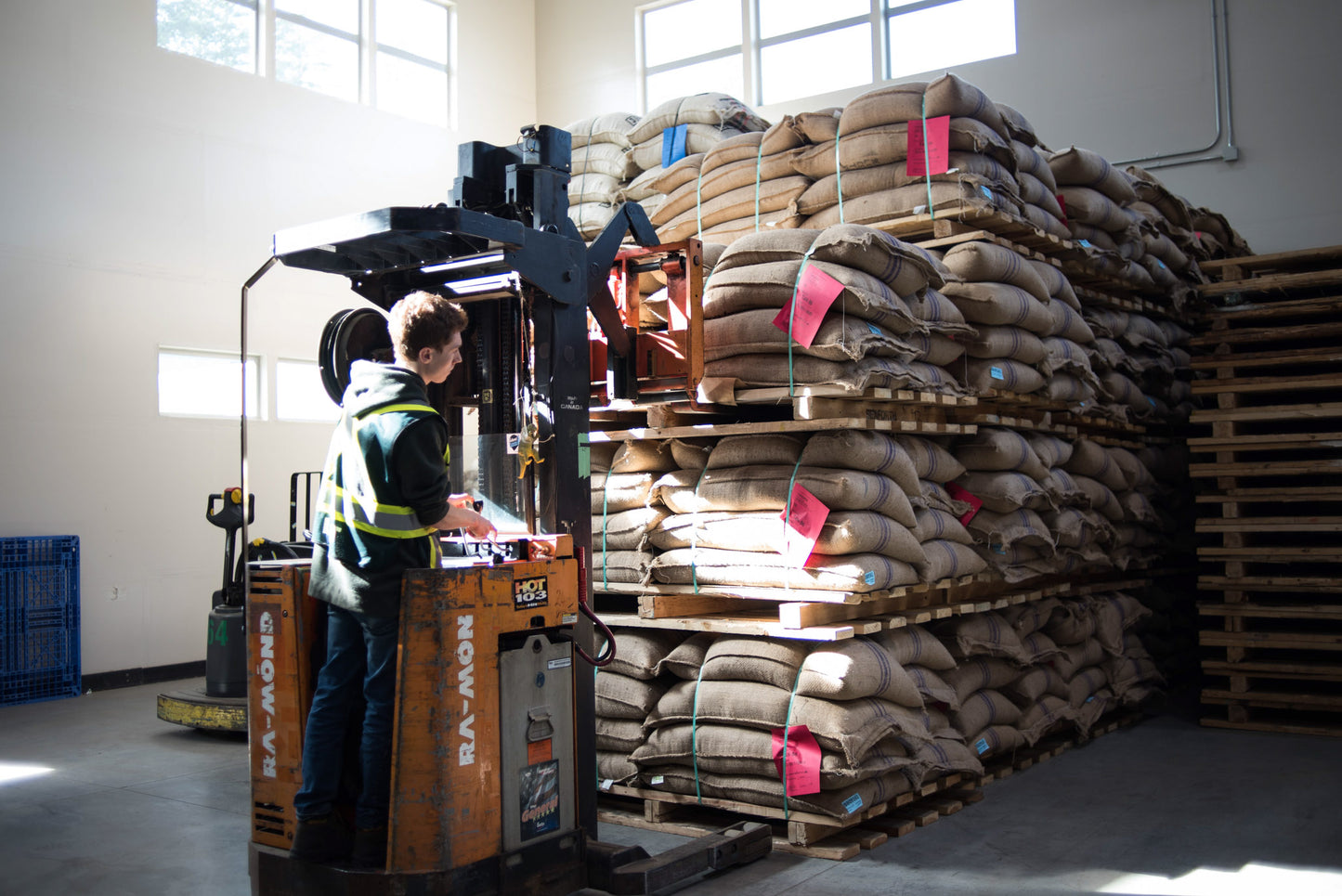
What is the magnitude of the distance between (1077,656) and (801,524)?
8.96ft

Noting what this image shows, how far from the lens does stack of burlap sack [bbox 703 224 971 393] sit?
5070 millimetres

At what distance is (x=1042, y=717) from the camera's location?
245 inches

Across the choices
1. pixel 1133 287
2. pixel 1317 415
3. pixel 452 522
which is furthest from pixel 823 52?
pixel 452 522

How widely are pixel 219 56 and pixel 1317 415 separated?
9492 mm

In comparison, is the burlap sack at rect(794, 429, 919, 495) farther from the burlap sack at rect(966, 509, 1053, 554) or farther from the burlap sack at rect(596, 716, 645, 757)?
the burlap sack at rect(596, 716, 645, 757)

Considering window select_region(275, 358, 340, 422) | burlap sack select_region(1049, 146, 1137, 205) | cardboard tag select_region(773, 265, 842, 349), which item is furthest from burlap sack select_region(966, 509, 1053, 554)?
window select_region(275, 358, 340, 422)

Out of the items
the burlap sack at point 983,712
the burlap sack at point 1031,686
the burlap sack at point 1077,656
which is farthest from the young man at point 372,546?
the burlap sack at point 1077,656

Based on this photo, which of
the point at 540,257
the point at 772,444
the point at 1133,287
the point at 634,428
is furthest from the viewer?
the point at 1133,287

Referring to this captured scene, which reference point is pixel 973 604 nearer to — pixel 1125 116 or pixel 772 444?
pixel 772 444

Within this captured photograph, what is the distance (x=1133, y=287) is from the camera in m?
8.01

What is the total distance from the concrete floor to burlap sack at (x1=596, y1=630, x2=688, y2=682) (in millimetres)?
711

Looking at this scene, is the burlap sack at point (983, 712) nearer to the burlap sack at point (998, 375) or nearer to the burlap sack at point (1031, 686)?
the burlap sack at point (1031, 686)

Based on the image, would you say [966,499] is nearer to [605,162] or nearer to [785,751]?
[785,751]

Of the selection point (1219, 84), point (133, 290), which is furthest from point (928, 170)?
point (133, 290)
